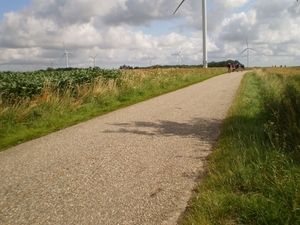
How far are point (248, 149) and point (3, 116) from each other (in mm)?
6699

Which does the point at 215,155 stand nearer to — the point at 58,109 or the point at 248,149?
the point at 248,149

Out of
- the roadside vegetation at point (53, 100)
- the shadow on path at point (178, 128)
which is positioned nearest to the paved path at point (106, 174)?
the shadow on path at point (178, 128)

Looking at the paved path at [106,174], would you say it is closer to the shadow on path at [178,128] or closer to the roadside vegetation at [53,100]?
the shadow on path at [178,128]

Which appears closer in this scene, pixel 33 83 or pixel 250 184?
pixel 250 184

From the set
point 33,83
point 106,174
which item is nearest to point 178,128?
point 106,174

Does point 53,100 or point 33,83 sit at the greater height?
point 33,83

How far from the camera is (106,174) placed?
399 centimetres

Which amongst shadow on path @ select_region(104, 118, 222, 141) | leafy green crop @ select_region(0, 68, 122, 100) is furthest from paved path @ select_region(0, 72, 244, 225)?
leafy green crop @ select_region(0, 68, 122, 100)

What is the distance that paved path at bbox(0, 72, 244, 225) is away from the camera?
9.86 ft

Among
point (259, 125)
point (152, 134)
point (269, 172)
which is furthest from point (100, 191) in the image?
point (259, 125)

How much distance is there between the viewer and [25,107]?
8.20 meters

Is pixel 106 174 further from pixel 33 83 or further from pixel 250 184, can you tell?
pixel 33 83

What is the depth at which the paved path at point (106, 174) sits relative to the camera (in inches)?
118

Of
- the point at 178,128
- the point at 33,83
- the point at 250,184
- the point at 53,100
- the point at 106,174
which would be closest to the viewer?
the point at 250,184
